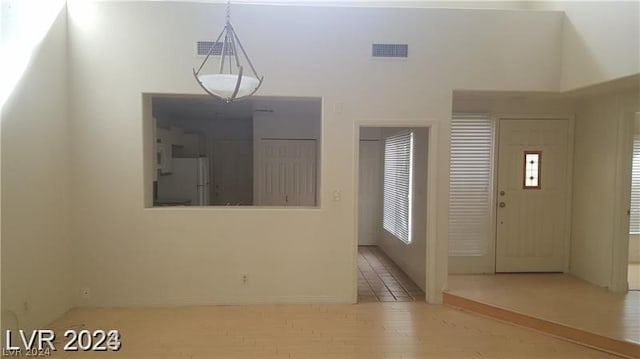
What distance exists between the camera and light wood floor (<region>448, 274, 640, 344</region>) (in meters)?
3.60

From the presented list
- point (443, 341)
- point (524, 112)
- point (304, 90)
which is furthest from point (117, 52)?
point (524, 112)

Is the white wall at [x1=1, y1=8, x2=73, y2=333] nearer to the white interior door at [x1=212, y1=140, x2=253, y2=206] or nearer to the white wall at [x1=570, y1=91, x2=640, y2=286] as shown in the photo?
the white interior door at [x1=212, y1=140, x2=253, y2=206]

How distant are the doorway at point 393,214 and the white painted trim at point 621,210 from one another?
2.05 metres

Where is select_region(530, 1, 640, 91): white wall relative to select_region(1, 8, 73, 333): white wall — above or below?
above

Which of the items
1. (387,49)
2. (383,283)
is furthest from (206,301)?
(387,49)

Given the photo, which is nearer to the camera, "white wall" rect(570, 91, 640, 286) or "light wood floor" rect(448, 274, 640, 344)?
"light wood floor" rect(448, 274, 640, 344)

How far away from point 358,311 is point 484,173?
2.38 m

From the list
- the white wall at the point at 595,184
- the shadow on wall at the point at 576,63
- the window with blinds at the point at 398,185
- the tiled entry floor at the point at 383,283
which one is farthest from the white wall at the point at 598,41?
the tiled entry floor at the point at 383,283

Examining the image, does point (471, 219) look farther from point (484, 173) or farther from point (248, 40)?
point (248, 40)

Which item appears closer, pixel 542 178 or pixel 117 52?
pixel 117 52

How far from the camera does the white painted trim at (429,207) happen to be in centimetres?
433

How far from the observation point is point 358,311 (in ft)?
13.8

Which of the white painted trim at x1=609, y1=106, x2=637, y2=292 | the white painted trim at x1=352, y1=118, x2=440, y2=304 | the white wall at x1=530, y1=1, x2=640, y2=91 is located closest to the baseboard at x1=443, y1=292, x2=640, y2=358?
the white painted trim at x1=352, y1=118, x2=440, y2=304

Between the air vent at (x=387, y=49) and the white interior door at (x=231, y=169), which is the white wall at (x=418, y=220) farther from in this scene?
the white interior door at (x=231, y=169)
